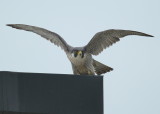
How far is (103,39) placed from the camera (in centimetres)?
856


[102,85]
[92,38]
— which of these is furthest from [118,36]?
[102,85]

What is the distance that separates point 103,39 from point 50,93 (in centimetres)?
356

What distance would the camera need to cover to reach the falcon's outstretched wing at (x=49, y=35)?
28.5 feet

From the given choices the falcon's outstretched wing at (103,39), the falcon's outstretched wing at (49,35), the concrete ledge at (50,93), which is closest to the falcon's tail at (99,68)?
the falcon's outstretched wing at (103,39)

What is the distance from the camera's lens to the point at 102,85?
504 cm

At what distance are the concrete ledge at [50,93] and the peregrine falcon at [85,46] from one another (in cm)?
292

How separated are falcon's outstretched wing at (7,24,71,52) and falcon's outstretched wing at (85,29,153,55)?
457 mm

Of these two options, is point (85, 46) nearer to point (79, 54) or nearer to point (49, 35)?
point (79, 54)

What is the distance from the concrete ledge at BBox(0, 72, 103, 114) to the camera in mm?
5039

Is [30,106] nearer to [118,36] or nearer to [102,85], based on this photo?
[102,85]

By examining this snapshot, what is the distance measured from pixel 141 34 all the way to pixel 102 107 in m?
3.31

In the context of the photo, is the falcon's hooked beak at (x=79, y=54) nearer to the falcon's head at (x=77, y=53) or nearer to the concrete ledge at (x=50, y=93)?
the falcon's head at (x=77, y=53)

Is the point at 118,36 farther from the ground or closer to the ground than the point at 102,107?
farther from the ground

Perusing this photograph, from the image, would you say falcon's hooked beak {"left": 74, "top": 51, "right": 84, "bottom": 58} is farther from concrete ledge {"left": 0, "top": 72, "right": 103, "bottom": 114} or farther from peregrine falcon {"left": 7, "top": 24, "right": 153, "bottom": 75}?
concrete ledge {"left": 0, "top": 72, "right": 103, "bottom": 114}
